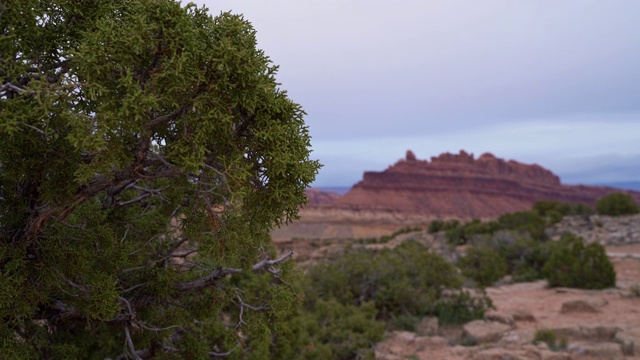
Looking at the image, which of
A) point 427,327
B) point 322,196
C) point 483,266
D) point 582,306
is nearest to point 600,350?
point 427,327

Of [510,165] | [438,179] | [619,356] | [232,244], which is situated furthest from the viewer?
[510,165]

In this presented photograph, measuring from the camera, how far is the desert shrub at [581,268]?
14359 mm

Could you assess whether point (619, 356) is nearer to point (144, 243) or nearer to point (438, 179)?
point (144, 243)

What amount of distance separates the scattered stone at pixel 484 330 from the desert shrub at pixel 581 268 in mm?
5676

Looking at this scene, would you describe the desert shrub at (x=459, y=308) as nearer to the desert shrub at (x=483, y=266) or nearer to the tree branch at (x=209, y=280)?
the desert shrub at (x=483, y=266)

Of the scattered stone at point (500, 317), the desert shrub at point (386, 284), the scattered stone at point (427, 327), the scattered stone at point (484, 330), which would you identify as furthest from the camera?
the desert shrub at point (386, 284)

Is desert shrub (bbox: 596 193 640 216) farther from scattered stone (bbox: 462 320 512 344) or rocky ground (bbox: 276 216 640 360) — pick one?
scattered stone (bbox: 462 320 512 344)

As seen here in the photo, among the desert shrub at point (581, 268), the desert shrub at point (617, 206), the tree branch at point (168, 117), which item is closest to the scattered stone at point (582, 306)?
the desert shrub at point (581, 268)

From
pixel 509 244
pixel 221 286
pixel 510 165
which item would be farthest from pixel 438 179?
pixel 221 286

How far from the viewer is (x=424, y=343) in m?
9.38

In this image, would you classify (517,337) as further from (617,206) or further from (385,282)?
(617,206)

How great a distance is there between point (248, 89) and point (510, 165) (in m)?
91.7

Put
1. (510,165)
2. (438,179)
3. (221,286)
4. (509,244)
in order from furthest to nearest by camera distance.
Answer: (510,165)
(438,179)
(509,244)
(221,286)

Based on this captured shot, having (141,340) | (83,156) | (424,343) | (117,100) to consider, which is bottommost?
(424,343)
